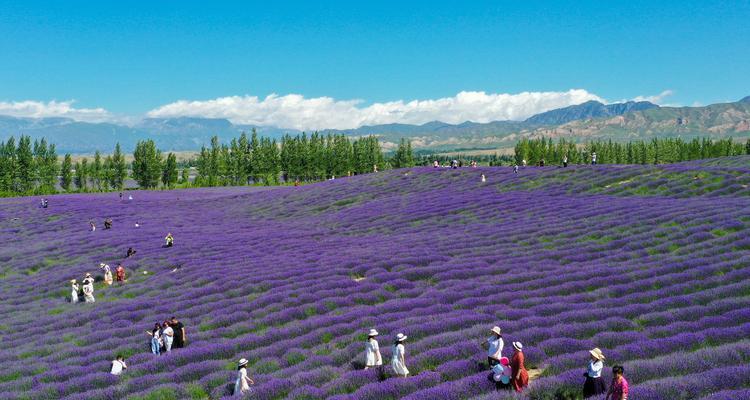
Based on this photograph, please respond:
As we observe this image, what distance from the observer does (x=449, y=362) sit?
1171 centimetres

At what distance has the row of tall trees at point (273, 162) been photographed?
380ft

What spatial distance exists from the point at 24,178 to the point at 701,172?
122 metres

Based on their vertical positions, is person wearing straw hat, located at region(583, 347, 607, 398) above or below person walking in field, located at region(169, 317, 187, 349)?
above

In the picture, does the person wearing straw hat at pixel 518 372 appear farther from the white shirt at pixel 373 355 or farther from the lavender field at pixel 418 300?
the white shirt at pixel 373 355

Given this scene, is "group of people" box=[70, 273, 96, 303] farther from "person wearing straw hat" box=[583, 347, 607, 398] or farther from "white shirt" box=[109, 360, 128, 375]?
"person wearing straw hat" box=[583, 347, 607, 398]

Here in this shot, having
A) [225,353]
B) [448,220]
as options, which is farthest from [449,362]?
[448,220]

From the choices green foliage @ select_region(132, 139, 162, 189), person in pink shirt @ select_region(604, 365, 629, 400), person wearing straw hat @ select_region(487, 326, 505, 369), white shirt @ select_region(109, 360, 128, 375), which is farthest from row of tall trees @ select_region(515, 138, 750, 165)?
person in pink shirt @ select_region(604, 365, 629, 400)

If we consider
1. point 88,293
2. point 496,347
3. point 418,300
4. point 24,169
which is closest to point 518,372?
point 496,347

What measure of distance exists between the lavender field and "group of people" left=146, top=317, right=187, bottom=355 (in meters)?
0.47

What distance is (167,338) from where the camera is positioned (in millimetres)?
15477

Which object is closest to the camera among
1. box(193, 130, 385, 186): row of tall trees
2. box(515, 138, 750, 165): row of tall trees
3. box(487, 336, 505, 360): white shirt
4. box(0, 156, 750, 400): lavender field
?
box(487, 336, 505, 360): white shirt

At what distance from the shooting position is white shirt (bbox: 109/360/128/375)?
13.7 m

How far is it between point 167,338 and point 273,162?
105 metres

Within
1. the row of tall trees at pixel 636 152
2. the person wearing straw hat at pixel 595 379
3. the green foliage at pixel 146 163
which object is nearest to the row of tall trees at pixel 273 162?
the green foliage at pixel 146 163
